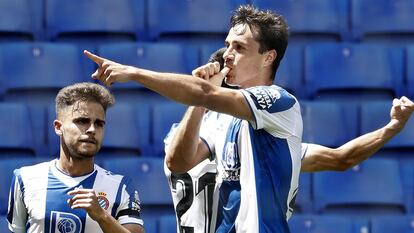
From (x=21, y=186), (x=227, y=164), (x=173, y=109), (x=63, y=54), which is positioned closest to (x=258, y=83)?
(x=227, y=164)

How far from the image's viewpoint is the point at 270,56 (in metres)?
5.14

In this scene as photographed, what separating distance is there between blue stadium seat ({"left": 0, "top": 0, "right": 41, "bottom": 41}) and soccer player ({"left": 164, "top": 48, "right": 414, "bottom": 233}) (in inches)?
127

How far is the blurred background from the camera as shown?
7.69 m

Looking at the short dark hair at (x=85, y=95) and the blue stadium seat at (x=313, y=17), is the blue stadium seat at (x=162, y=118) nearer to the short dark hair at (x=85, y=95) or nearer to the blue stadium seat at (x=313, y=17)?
the blue stadium seat at (x=313, y=17)

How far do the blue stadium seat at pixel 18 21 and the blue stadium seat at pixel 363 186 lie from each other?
2.37m

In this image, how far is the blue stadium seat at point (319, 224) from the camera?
7.30m

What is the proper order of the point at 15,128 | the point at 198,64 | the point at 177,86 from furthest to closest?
the point at 198,64
the point at 15,128
the point at 177,86

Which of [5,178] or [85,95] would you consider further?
[5,178]

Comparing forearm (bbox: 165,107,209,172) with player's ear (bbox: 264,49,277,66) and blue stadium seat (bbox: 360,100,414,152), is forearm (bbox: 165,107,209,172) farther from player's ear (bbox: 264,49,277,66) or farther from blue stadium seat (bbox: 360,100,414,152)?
blue stadium seat (bbox: 360,100,414,152)

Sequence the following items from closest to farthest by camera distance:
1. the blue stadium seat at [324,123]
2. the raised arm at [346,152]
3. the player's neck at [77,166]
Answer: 1. the player's neck at [77,166]
2. the raised arm at [346,152]
3. the blue stadium seat at [324,123]

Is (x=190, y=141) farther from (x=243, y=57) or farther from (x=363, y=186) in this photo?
(x=363, y=186)

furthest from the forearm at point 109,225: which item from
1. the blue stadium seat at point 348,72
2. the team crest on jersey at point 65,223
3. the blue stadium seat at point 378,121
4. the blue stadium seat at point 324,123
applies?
→ the blue stadium seat at point 348,72

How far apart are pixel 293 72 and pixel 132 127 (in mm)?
1309

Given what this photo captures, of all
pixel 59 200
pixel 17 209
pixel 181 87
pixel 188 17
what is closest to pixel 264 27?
pixel 181 87
